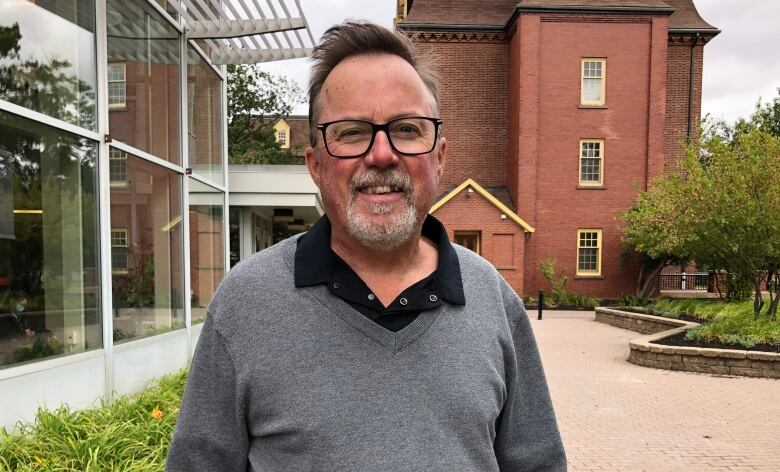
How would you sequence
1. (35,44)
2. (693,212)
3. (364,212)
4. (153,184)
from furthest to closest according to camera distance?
1. (693,212)
2. (153,184)
3. (35,44)
4. (364,212)

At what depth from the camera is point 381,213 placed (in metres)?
1.45

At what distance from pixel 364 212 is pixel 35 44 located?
4798 millimetres

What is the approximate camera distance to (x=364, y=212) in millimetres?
1448

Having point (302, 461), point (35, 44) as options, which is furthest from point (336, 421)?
point (35, 44)

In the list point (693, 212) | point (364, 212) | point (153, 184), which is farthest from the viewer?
point (693, 212)

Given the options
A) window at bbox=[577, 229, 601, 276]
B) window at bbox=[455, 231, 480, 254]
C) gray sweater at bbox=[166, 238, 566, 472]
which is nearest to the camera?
gray sweater at bbox=[166, 238, 566, 472]

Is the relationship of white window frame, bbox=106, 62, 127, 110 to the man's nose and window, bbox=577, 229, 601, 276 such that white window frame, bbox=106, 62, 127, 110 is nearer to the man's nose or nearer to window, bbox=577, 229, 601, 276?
the man's nose

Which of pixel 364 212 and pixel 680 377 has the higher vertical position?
pixel 364 212

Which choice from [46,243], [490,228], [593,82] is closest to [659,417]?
[46,243]

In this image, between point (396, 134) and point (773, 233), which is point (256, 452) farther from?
point (773, 233)

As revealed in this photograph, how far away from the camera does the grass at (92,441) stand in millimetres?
3320

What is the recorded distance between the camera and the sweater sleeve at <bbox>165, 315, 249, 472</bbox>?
4.48 feet

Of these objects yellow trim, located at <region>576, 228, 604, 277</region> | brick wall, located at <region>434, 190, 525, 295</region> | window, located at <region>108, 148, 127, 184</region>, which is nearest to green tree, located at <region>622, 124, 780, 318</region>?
brick wall, located at <region>434, 190, 525, 295</region>

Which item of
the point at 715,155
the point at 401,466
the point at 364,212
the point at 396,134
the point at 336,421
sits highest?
the point at 715,155
